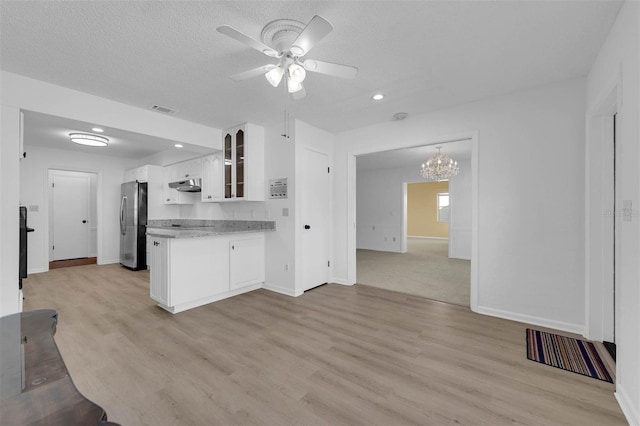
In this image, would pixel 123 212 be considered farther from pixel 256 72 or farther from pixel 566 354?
pixel 566 354

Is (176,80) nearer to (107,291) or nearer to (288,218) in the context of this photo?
(288,218)

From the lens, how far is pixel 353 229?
4.49 meters

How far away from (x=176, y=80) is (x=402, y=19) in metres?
2.20

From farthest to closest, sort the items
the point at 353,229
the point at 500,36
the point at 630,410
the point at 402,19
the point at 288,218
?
the point at 353,229 < the point at 288,218 < the point at 500,36 < the point at 402,19 < the point at 630,410

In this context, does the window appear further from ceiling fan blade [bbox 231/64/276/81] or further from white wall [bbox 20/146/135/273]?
ceiling fan blade [bbox 231/64/276/81]

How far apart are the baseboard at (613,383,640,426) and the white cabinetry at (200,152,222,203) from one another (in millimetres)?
4838

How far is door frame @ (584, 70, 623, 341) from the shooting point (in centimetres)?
243

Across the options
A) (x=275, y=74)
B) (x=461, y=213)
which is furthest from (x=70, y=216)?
(x=461, y=213)

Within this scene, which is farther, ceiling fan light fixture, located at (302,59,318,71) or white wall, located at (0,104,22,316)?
white wall, located at (0,104,22,316)

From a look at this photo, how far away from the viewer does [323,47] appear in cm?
221

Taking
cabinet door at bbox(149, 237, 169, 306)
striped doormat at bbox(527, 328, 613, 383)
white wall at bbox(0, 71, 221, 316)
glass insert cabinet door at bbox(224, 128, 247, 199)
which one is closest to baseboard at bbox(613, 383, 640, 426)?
striped doormat at bbox(527, 328, 613, 383)

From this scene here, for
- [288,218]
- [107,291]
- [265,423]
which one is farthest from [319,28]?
[107,291]

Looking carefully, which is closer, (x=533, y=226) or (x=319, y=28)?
(x=319, y=28)

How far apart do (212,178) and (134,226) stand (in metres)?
2.27
